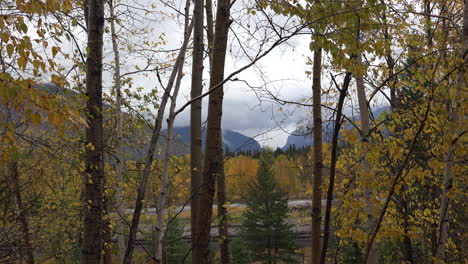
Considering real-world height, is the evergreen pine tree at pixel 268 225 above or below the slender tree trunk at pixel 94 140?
below

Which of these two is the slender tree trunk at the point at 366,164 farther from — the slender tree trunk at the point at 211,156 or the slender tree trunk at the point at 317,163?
the slender tree trunk at the point at 211,156

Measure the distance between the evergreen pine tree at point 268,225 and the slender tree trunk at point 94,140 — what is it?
19063 mm

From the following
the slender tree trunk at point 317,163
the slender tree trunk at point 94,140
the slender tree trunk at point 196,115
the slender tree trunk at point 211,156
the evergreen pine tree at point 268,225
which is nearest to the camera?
the slender tree trunk at point 211,156

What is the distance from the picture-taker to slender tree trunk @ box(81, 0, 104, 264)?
297 cm

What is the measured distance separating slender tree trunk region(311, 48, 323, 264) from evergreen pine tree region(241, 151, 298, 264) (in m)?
16.5

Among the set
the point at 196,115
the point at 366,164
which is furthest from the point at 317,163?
the point at 196,115

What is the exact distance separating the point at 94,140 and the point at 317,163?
3598 millimetres

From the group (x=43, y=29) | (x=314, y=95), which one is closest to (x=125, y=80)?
(x=314, y=95)

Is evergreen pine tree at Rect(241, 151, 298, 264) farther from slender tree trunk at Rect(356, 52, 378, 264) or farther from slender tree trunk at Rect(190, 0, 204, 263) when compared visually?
slender tree trunk at Rect(190, 0, 204, 263)

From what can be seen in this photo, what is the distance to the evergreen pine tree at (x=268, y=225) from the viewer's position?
21.6m

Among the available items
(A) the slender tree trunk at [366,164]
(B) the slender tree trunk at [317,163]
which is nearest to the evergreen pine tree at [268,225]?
(B) the slender tree trunk at [317,163]

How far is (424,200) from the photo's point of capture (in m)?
9.39

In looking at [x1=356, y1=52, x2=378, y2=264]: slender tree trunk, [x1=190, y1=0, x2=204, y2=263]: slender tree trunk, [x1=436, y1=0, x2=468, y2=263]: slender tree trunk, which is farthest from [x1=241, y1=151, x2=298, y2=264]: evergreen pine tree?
[x1=436, y1=0, x2=468, y2=263]: slender tree trunk

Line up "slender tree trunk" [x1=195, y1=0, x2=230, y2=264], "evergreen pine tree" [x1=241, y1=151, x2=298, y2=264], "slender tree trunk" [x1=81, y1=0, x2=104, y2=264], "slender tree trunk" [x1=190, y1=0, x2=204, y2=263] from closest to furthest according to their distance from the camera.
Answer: "slender tree trunk" [x1=195, y1=0, x2=230, y2=264] < "slender tree trunk" [x1=81, y1=0, x2=104, y2=264] < "slender tree trunk" [x1=190, y1=0, x2=204, y2=263] < "evergreen pine tree" [x1=241, y1=151, x2=298, y2=264]
